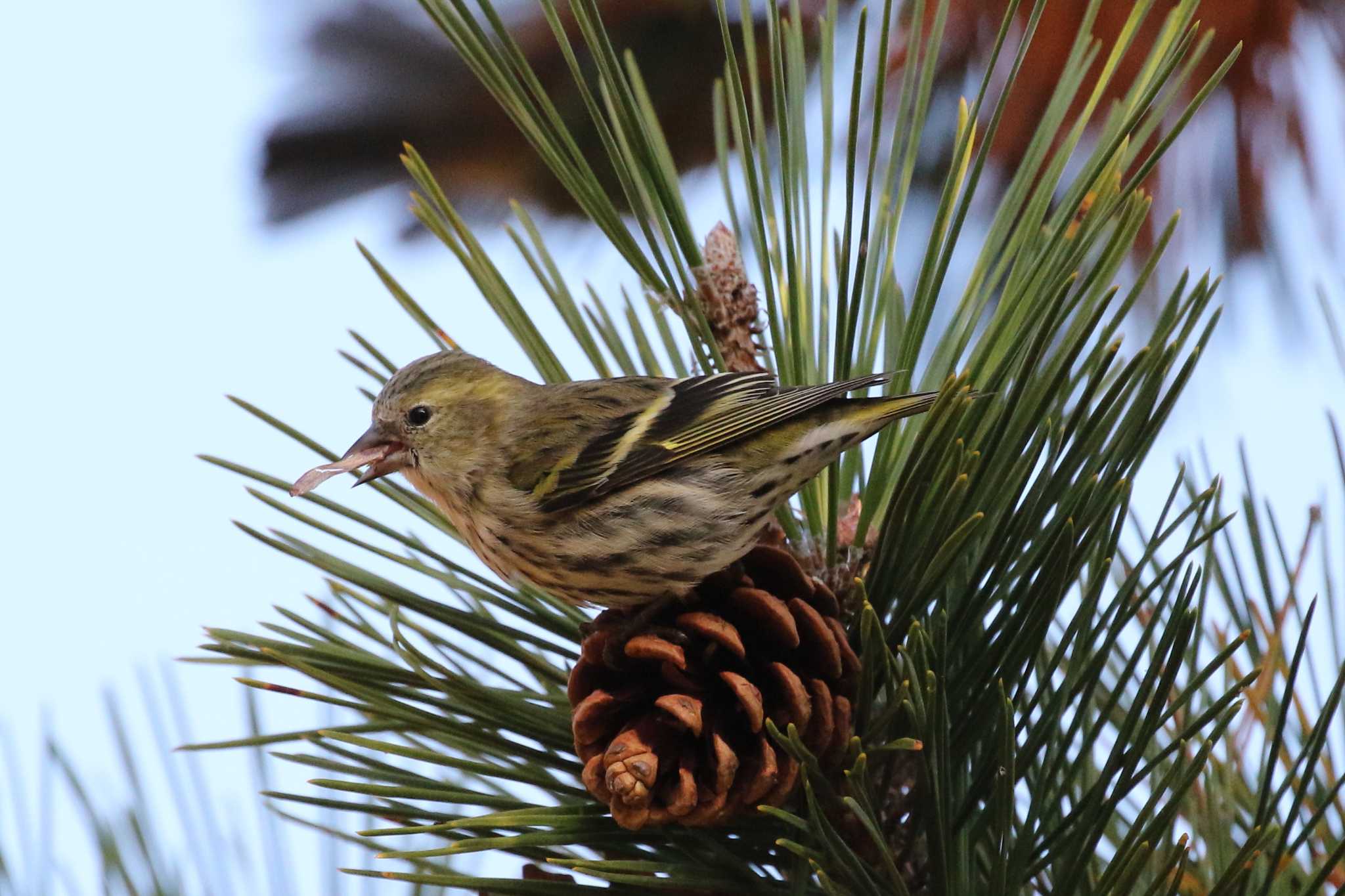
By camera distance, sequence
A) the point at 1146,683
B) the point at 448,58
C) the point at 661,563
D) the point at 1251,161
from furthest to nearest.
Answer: the point at 448,58, the point at 1251,161, the point at 661,563, the point at 1146,683

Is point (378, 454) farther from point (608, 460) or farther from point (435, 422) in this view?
point (608, 460)

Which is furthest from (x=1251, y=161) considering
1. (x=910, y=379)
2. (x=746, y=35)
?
(x=746, y=35)

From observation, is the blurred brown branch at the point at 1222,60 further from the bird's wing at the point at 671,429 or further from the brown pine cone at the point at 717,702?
the brown pine cone at the point at 717,702

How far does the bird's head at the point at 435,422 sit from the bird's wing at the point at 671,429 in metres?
0.15

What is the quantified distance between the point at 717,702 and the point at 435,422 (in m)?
0.83

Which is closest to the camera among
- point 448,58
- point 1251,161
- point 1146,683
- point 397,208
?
point 1146,683

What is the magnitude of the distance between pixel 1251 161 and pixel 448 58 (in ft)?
3.50

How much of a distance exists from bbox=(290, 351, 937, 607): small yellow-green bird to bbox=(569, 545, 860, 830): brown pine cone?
14 cm

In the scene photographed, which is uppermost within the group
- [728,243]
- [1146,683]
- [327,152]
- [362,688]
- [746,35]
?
[327,152]

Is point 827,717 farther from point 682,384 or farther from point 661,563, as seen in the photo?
point 682,384

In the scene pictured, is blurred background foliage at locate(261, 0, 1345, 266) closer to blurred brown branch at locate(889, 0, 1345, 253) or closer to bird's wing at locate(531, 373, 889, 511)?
blurred brown branch at locate(889, 0, 1345, 253)

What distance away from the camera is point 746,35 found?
1.29 metres

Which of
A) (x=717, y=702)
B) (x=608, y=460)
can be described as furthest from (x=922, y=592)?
(x=608, y=460)

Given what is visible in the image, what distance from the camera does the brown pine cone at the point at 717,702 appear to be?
1.07 m
